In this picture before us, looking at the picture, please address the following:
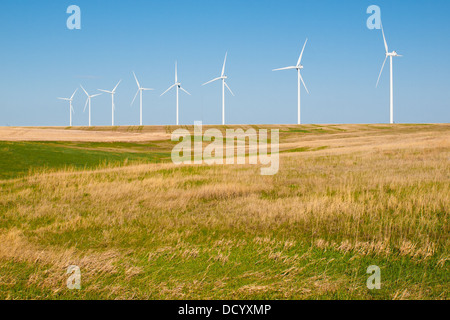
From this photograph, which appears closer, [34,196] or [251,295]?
[251,295]

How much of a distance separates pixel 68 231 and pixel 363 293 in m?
7.51

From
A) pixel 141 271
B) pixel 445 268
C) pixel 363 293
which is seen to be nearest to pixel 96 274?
pixel 141 271

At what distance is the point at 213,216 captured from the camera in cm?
1097

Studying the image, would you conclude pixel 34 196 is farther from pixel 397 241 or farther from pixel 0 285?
pixel 397 241

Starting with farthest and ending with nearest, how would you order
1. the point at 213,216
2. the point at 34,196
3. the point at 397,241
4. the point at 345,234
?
the point at 34,196
the point at 213,216
the point at 345,234
the point at 397,241

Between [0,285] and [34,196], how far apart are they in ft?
31.8

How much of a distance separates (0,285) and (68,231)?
3410 mm

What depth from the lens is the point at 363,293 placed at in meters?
6.01
